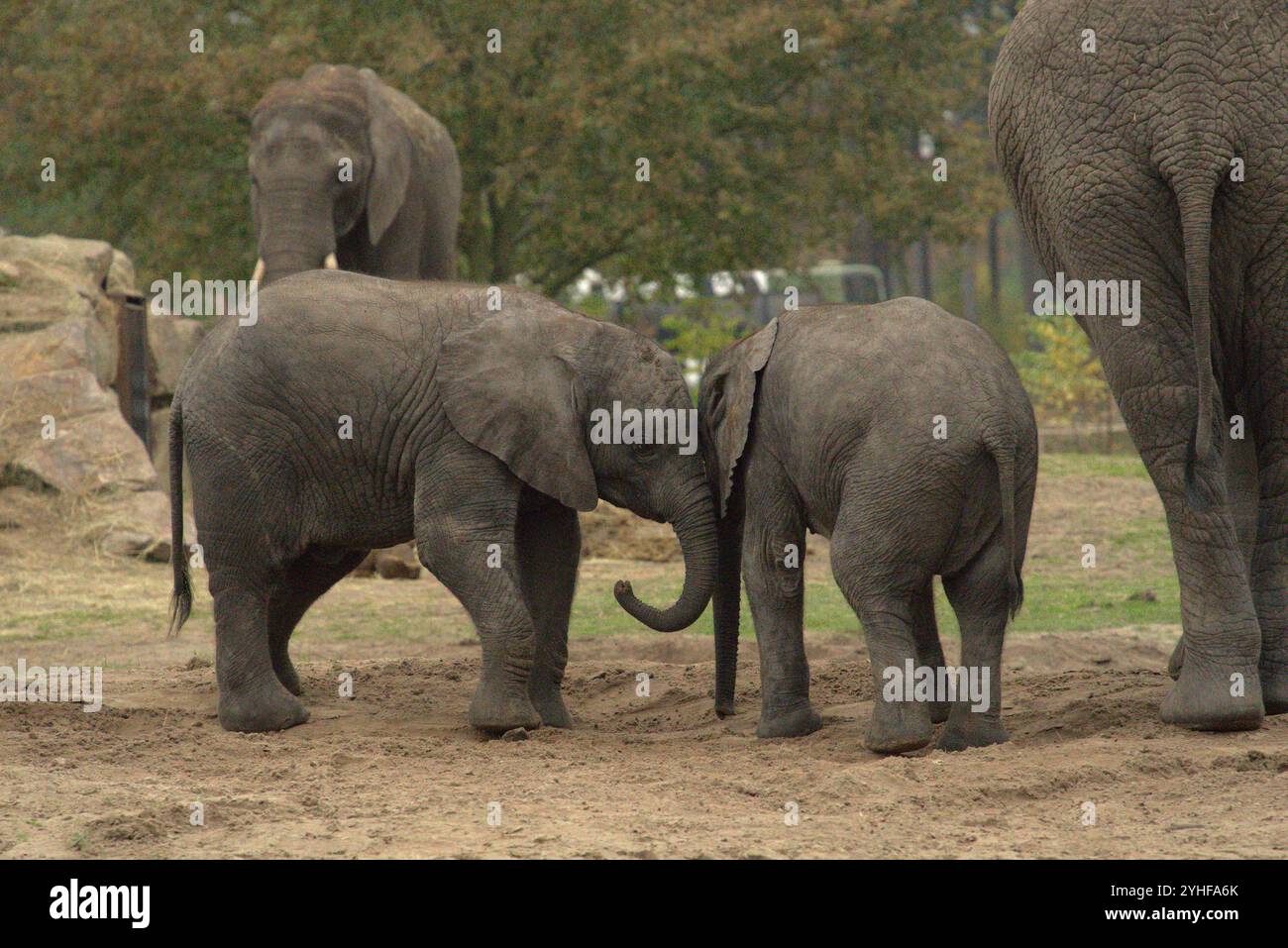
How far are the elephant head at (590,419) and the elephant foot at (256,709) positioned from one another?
143cm

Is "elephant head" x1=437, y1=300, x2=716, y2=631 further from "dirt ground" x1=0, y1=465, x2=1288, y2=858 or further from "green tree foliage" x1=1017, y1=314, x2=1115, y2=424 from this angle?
"green tree foliage" x1=1017, y1=314, x2=1115, y2=424

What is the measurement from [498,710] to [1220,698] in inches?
107

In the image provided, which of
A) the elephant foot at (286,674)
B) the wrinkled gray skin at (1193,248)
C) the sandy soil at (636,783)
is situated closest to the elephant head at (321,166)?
the elephant foot at (286,674)

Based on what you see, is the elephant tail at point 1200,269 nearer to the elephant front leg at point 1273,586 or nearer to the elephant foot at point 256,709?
the elephant front leg at point 1273,586

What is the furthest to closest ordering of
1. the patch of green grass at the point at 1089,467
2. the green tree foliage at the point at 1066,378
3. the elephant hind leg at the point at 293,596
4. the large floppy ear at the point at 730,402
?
the green tree foliage at the point at 1066,378, the patch of green grass at the point at 1089,467, the elephant hind leg at the point at 293,596, the large floppy ear at the point at 730,402

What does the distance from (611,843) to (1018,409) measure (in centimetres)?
245

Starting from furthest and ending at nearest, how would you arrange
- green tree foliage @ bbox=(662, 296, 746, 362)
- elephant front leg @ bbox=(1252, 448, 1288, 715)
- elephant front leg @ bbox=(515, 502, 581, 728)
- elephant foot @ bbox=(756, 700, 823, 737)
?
green tree foliage @ bbox=(662, 296, 746, 362) → elephant front leg @ bbox=(515, 502, 581, 728) → elephant foot @ bbox=(756, 700, 823, 737) → elephant front leg @ bbox=(1252, 448, 1288, 715)

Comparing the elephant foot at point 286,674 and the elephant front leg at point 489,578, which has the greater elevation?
the elephant front leg at point 489,578

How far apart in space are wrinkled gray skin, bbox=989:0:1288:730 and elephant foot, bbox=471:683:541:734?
2.47 meters

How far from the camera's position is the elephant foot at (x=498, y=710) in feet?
24.7

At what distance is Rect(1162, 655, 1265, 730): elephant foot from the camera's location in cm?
693

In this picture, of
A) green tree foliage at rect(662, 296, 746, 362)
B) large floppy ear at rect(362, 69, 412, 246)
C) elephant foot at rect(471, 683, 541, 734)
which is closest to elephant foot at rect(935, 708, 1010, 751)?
elephant foot at rect(471, 683, 541, 734)

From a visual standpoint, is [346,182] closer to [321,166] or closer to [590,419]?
[321,166]

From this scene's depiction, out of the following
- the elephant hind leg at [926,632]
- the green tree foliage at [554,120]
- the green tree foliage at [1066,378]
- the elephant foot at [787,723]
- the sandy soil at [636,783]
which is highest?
the green tree foliage at [554,120]
